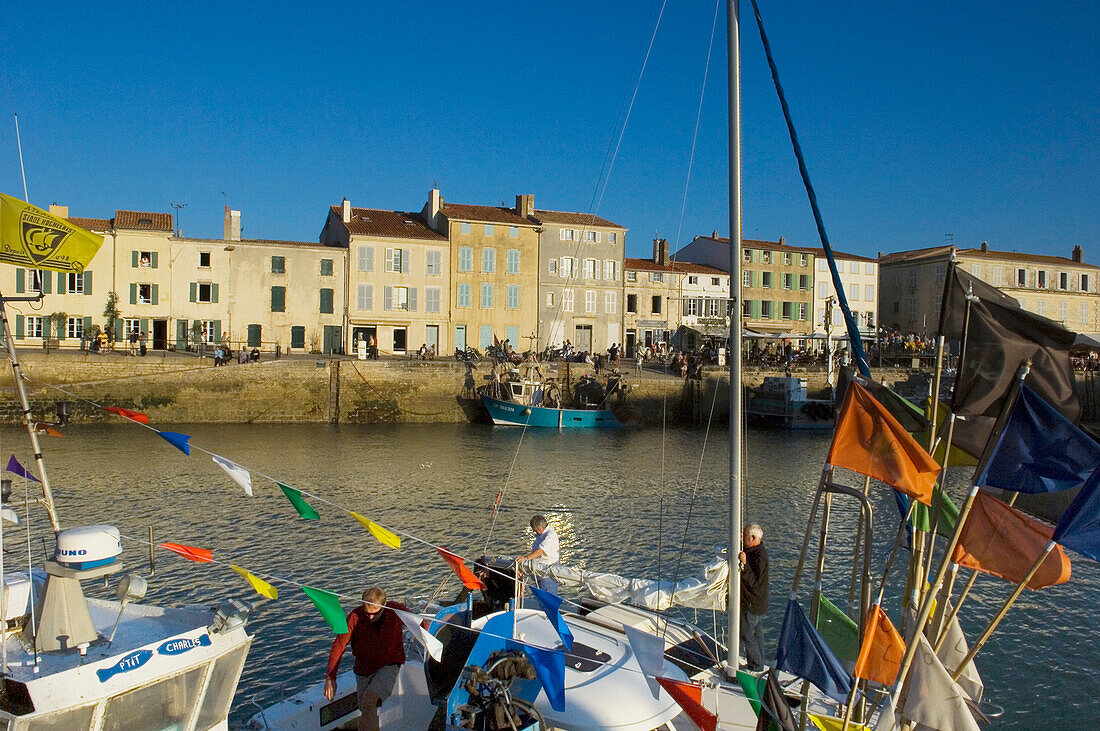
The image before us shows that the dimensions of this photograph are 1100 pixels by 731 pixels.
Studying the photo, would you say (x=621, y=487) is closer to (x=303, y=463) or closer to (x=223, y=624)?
(x=303, y=463)

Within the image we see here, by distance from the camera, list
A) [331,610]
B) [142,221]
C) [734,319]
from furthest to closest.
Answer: [142,221]
[734,319]
[331,610]

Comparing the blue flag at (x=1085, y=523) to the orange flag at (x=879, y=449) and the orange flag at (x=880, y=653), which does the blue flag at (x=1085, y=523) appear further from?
the orange flag at (x=880, y=653)

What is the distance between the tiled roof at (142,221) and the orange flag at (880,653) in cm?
4952

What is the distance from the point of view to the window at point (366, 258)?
51.8 m

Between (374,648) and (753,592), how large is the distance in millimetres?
4424

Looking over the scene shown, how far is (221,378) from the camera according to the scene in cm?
4128

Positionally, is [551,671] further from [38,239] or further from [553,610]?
[38,239]

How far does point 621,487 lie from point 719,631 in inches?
521

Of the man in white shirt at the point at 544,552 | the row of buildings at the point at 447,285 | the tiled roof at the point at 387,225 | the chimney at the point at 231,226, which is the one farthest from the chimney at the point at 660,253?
the man in white shirt at the point at 544,552

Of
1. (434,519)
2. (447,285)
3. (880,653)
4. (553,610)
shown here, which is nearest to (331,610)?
(553,610)

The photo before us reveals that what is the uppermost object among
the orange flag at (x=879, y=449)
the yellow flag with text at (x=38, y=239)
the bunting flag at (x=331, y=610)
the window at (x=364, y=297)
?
the window at (x=364, y=297)

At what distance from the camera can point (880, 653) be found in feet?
21.5

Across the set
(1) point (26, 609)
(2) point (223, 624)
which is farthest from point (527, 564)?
(1) point (26, 609)

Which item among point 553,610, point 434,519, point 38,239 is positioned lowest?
point 434,519
